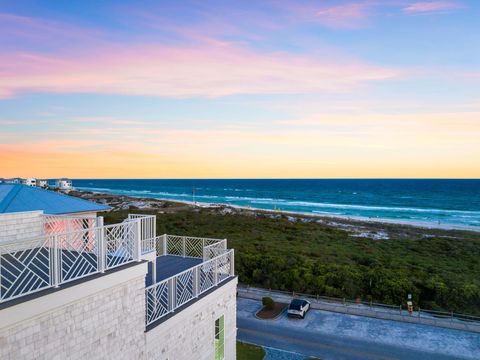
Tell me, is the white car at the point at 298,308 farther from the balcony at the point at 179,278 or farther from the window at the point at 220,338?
the window at the point at 220,338

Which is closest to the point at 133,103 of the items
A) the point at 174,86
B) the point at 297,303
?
the point at 174,86

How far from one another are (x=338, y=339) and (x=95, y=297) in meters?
13.8

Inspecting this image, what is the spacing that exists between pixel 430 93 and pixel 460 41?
8.13 metres

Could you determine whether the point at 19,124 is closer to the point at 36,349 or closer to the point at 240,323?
the point at 240,323

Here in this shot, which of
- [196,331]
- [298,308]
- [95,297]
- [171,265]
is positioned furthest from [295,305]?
[95,297]

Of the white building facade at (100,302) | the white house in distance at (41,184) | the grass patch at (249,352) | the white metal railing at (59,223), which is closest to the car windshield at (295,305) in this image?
the grass patch at (249,352)

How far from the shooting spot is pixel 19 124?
24.7 metres

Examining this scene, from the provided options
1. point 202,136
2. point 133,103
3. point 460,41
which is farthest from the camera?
point 202,136

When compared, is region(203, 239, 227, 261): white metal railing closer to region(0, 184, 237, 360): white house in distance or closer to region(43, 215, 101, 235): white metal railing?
region(0, 184, 237, 360): white house in distance

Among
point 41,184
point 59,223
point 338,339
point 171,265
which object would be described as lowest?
point 338,339

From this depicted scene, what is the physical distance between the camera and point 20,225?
28.9 ft

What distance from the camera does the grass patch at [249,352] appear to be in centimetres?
1498

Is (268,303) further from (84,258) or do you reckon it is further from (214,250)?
(84,258)

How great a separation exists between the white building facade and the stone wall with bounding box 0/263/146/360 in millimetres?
14
